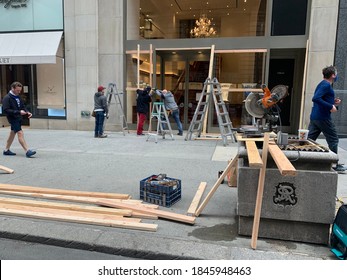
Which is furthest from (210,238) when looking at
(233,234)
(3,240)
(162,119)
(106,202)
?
(162,119)

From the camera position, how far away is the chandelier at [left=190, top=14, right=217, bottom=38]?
12.7m

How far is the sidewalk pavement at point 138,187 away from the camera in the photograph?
337 cm

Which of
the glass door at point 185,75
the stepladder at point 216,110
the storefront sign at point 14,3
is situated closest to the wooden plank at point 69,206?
the stepladder at point 216,110

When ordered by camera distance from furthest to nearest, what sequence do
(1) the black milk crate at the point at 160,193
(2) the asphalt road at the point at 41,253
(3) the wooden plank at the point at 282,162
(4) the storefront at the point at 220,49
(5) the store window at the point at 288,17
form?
1. (4) the storefront at the point at 220,49
2. (5) the store window at the point at 288,17
3. (1) the black milk crate at the point at 160,193
4. (2) the asphalt road at the point at 41,253
5. (3) the wooden plank at the point at 282,162

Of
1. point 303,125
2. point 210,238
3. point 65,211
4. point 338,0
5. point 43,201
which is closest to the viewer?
point 210,238

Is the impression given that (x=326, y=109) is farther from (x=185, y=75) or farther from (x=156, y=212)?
(x=185, y=75)

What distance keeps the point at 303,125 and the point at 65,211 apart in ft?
29.4

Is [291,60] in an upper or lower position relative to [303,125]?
upper

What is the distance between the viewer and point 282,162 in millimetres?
2941

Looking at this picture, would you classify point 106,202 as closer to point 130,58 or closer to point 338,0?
point 130,58

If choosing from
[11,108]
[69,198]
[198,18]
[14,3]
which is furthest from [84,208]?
[14,3]

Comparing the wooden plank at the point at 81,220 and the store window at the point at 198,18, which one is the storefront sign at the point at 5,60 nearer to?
the store window at the point at 198,18

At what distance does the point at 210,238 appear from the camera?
3598 millimetres

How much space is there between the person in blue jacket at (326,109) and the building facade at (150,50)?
5077mm
